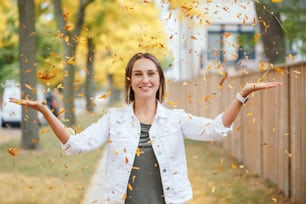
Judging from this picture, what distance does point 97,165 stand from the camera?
985cm

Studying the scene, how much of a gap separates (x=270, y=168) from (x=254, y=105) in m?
1.27

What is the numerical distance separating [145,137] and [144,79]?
0.97 ft

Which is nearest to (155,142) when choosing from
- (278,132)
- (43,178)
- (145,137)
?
(145,137)

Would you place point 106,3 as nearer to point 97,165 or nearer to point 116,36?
point 116,36

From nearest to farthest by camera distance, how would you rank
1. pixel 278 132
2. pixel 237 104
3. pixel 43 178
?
pixel 237 104 → pixel 278 132 → pixel 43 178

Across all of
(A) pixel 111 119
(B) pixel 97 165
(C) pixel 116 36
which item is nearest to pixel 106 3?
(C) pixel 116 36

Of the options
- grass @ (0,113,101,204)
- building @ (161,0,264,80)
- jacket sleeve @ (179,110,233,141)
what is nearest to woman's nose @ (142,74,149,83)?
jacket sleeve @ (179,110,233,141)

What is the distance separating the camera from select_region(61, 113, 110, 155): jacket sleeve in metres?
3.00

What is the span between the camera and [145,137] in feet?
9.85

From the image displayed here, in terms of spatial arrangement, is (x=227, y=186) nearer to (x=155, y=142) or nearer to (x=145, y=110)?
(x=145, y=110)

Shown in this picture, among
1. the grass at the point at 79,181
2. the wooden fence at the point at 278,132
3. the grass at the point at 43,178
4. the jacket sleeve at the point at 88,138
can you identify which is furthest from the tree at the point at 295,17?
the jacket sleeve at the point at 88,138

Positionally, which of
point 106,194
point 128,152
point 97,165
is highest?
point 128,152

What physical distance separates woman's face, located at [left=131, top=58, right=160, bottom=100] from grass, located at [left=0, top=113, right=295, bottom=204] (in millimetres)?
1995

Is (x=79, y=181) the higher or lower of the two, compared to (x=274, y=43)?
lower
